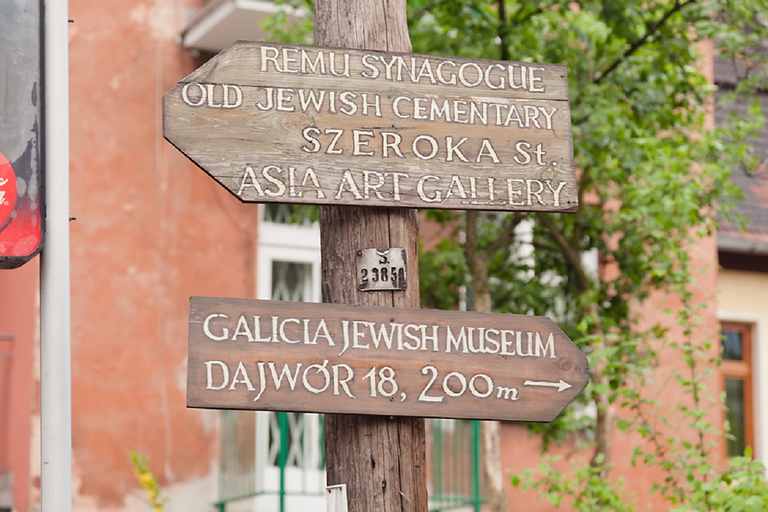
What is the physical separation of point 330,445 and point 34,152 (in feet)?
4.66

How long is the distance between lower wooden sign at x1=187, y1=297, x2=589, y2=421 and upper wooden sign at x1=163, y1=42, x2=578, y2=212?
36 centimetres

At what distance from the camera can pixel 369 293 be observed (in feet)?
10.9

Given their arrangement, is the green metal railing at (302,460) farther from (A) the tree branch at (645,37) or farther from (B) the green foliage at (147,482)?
(A) the tree branch at (645,37)

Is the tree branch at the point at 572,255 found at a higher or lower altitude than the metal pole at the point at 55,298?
higher

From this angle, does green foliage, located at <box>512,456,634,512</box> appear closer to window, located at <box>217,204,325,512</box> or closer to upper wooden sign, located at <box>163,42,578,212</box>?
window, located at <box>217,204,325,512</box>

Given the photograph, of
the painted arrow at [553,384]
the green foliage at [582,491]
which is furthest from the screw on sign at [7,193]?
the green foliage at [582,491]

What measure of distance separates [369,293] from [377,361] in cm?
29

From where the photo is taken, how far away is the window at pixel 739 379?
465 inches

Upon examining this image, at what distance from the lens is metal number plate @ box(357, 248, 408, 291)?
3307 mm

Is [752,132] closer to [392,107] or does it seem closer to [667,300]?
[667,300]

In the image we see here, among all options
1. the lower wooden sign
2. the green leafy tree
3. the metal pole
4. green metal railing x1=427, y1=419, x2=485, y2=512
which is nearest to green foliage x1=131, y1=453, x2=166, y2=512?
green metal railing x1=427, y1=419, x2=485, y2=512

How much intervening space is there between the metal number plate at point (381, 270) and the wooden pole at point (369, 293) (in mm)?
20

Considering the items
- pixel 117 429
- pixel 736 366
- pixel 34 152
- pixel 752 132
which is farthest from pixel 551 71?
pixel 736 366

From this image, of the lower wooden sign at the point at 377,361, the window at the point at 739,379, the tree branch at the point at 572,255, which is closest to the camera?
the lower wooden sign at the point at 377,361
